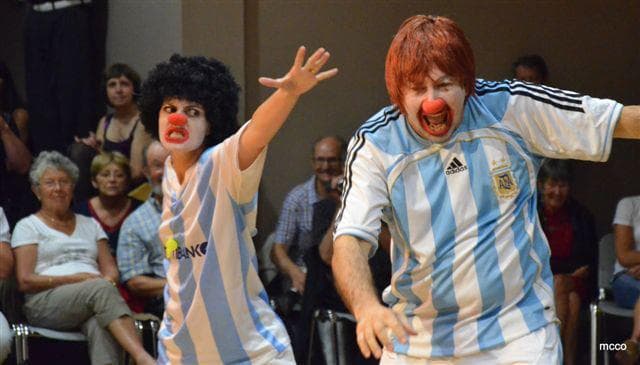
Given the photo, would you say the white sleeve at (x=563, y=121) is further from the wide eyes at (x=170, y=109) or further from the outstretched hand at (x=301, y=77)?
the wide eyes at (x=170, y=109)

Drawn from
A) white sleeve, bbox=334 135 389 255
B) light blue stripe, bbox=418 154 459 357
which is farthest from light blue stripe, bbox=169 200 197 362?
light blue stripe, bbox=418 154 459 357

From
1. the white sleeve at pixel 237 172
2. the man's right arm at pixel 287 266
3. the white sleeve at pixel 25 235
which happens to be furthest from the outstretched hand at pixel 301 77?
the white sleeve at pixel 25 235

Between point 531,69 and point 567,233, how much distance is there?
3.73ft

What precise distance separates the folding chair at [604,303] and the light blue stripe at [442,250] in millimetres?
2800

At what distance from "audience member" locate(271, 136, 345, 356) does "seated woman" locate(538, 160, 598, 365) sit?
1.15m

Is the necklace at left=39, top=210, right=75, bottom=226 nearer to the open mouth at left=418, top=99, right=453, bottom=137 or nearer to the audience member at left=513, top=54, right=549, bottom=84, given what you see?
the audience member at left=513, top=54, right=549, bottom=84

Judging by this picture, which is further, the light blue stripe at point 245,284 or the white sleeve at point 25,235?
the white sleeve at point 25,235

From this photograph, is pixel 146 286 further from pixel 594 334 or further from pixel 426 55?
pixel 426 55

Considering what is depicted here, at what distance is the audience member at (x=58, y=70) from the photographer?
24.8ft

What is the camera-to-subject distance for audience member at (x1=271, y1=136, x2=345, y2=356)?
265 inches

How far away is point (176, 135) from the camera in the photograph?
4414 mm

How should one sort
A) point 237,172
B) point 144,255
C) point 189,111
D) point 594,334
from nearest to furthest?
point 237,172 → point 189,111 → point 594,334 → point 144,255

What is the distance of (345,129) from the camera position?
7723mm

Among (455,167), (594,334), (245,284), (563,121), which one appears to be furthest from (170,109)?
(594,334)
